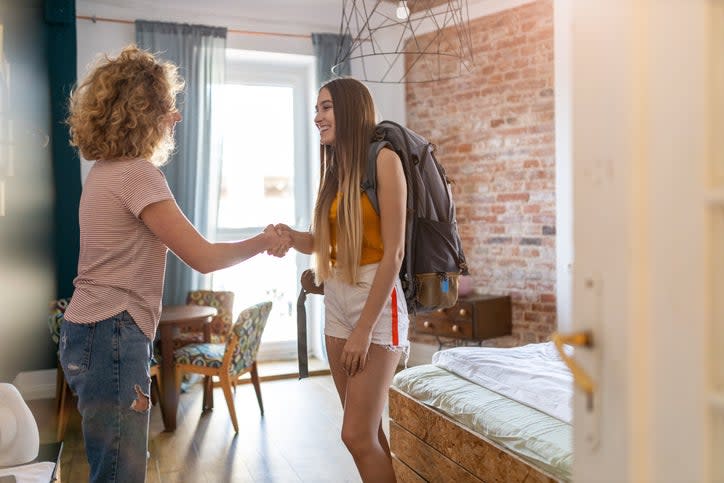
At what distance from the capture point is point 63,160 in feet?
16.2

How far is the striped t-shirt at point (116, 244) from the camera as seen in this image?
169 centimetres

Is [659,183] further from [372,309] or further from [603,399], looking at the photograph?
[372,309]

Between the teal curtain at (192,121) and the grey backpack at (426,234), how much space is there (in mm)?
3257

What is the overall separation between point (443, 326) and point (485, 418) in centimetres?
270

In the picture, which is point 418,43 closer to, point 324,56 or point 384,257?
point 324,56

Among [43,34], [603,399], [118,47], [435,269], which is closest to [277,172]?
[118,47]

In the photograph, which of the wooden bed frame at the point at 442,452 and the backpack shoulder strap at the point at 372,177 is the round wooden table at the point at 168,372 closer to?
the wooden bed frame at the point at 442,452

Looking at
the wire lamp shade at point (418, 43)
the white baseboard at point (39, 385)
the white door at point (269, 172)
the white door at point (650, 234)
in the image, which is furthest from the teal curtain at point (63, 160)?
the white door at point (650, 234)

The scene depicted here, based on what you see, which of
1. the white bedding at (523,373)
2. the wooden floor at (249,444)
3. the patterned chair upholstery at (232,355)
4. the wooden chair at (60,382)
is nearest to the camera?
the white bedding at (523,373)

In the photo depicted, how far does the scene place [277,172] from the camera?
20.0 ft

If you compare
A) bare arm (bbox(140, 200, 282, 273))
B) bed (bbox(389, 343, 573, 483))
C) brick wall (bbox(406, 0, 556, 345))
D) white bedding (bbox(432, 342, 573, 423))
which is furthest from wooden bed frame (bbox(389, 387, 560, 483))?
brick wall (bbox(406, 0, 556, 345))

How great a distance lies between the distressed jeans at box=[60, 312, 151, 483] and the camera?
166 cm

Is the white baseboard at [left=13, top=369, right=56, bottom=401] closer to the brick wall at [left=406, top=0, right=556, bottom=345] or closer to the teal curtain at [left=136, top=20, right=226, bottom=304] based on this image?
the teal curtain at [left=136, top=20, right=226, bottom=304]

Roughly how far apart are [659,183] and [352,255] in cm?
134
